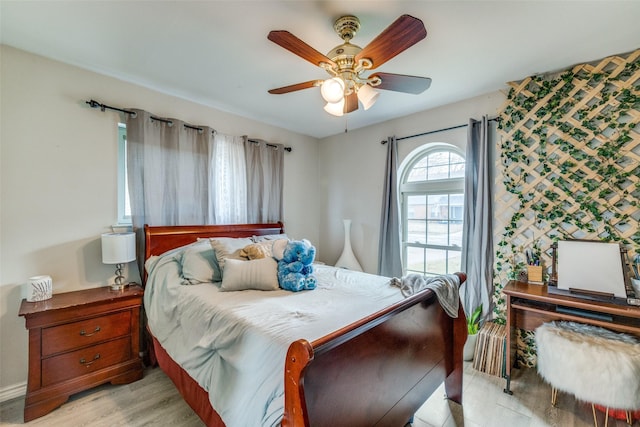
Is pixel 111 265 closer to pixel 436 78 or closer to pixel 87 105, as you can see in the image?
pixel 87 105

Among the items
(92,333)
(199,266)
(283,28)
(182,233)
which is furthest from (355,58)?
(92,333)

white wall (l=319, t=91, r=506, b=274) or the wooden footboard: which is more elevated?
white wall (l=319, t=91, r=506, b=274)

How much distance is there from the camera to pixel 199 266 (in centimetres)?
222

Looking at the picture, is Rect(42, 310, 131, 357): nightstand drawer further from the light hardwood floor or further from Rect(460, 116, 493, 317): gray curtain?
Rect(460, 116, 493, 317): gray curtain

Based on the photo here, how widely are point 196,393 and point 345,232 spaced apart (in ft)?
8.31

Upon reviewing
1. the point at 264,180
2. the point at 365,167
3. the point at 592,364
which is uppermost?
the point at 365,167

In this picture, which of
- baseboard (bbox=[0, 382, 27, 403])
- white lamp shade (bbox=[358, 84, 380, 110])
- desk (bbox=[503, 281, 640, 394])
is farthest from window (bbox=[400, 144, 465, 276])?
baseboard (bbox=[0, 382, 27, 403])

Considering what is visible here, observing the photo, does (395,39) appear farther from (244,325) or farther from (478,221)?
(478,221)

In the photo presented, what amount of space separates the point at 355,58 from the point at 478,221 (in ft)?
6.39

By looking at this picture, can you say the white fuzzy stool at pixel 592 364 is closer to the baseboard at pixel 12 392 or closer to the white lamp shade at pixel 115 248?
the white lamp shade at pixel 115 248

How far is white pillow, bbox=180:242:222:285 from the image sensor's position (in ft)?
7.11

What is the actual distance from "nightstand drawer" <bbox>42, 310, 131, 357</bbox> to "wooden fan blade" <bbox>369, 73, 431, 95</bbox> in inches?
103

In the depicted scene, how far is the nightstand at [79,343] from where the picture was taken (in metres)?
1.83

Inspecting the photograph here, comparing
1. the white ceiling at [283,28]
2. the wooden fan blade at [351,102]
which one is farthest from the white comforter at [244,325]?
the white ceiling at [283,28]
